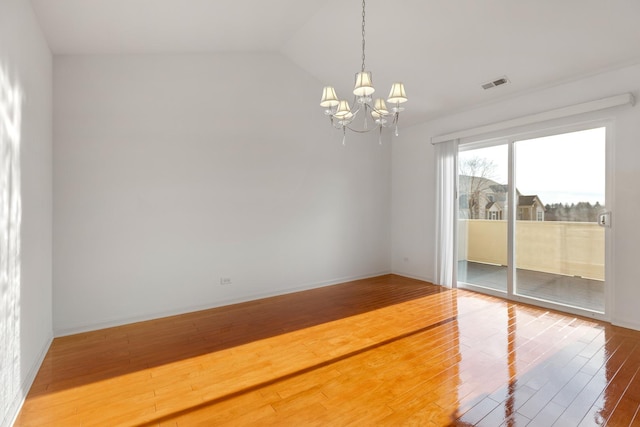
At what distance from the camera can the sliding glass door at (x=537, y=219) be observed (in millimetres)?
3713

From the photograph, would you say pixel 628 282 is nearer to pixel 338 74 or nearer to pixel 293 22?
pixel 338 74

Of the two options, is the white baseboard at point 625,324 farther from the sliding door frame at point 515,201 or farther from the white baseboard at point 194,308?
the white baseboard at point 194,308

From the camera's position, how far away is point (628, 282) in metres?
3.39

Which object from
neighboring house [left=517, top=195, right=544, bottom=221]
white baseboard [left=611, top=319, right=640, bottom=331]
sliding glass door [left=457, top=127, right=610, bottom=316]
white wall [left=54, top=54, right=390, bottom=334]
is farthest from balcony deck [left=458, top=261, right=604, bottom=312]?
white wall [left=54, top=54, right=390, bottom=334]

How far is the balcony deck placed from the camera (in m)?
3.73

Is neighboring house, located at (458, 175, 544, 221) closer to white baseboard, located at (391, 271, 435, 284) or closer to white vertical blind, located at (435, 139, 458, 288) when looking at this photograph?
white vertical blind, located at (435, 139, 458, 288)

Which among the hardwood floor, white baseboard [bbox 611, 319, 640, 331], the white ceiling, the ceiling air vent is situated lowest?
the hardwood floor

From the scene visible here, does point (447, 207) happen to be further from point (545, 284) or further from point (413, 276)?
point (545, 284)

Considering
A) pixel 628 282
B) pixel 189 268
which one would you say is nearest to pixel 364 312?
pixel 189 268

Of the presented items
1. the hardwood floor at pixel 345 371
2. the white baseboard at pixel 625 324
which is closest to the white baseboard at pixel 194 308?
the hardwood floor at pixel 345 371

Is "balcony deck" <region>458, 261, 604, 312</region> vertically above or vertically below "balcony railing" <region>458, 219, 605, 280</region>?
below

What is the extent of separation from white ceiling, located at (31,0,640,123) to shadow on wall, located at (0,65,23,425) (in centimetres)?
114

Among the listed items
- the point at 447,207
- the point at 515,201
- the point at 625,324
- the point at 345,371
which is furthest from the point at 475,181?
the point at 345,371

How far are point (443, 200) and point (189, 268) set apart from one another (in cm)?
407
